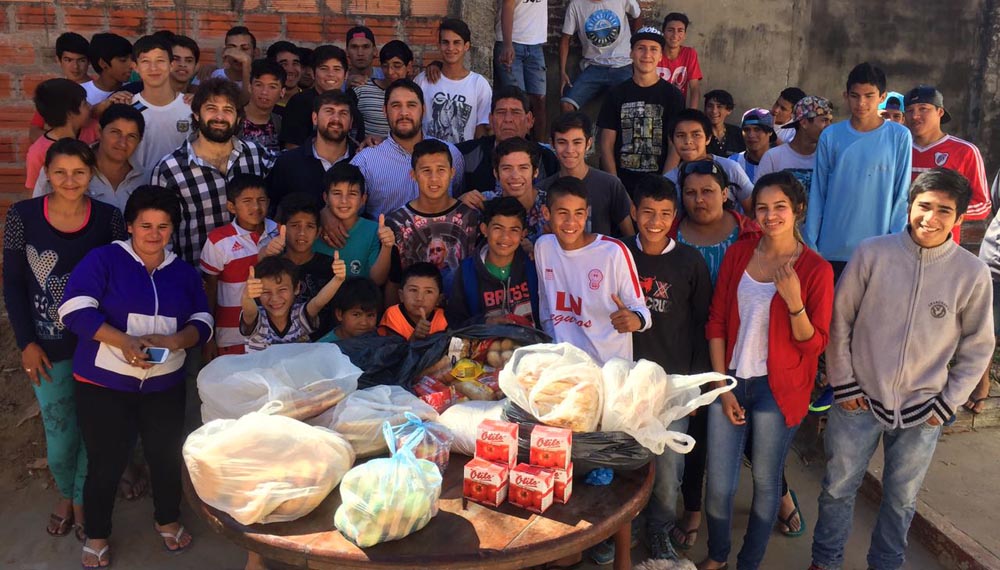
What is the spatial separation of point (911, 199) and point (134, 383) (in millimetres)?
3323

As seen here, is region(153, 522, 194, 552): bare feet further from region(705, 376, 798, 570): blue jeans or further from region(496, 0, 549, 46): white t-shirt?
region(496, 0, 549, 46): white t-shirt

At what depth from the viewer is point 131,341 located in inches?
→ 123

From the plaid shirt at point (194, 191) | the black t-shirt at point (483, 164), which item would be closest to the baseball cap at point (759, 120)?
the black t-shirt at point (483, 164)

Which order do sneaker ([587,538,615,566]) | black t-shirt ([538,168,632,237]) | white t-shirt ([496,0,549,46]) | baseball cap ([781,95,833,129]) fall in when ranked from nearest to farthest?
sneaker ([587,538,615,566]) < black t-shirt ([538,168,632,237]) < baseball cap ([781,95,833,129]) < white t-shirt ([496,0,549,46])

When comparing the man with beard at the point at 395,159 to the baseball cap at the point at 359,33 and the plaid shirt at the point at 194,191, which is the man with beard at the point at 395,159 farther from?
the baseball cap at the point at 359,33

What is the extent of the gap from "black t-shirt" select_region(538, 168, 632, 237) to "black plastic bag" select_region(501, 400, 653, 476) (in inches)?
64.6

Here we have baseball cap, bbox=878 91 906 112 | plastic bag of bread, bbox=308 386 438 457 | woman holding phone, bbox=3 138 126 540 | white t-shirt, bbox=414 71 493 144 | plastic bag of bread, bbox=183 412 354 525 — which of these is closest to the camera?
plastic bag of bread, bbox=183 412 354 525

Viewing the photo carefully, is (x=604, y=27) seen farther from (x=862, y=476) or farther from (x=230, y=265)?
(x=862, y=476)

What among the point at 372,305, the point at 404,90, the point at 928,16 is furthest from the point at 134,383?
the point at 928,16

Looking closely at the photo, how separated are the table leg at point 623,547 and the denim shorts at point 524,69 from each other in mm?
4111

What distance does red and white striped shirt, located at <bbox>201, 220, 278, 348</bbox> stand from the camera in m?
3.64

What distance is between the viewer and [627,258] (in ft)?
10.5

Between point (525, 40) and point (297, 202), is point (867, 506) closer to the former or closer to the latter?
point (297, 202)

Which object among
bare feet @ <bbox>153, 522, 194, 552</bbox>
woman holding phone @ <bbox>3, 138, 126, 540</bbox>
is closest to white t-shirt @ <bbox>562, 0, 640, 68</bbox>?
woman holding phone @ <bbox>3, 138, 126, 540</bbox>
